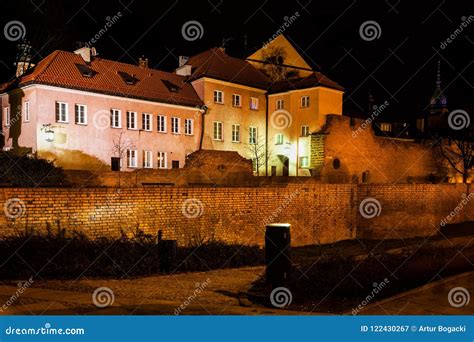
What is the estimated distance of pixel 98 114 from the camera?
90.8ft

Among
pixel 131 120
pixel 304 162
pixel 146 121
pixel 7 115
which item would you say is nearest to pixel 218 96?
pixel 146 121

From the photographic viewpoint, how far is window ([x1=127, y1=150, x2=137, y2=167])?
95.6 feet

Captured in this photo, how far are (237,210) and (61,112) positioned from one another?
→ 15.4 meters

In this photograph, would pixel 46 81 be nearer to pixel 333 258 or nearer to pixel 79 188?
pixel 79 188

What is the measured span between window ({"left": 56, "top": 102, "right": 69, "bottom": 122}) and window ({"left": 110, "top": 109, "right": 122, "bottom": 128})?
2.94 meters

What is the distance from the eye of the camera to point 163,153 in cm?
3088

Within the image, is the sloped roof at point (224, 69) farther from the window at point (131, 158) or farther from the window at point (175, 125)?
the window at point (131, 158)

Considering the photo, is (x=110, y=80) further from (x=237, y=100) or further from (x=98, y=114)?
(x=237, y=100)

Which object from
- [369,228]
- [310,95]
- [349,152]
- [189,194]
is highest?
[310,95]

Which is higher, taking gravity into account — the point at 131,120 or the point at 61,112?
the point at 61,112

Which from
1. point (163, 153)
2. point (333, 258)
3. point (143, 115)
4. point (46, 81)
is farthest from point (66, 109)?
point (333, 258)

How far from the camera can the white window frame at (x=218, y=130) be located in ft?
111

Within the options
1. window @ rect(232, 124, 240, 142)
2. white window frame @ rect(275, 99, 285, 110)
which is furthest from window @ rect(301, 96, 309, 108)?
window @ rect(232, 124, 240, 142)

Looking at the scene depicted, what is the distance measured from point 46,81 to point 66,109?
1904mm
